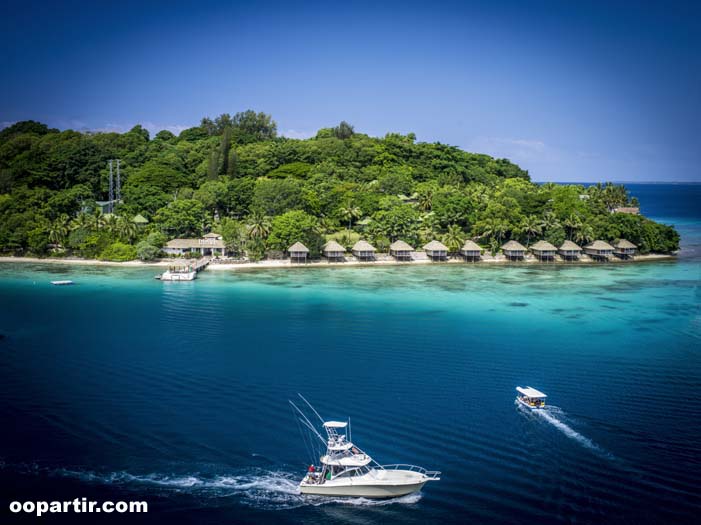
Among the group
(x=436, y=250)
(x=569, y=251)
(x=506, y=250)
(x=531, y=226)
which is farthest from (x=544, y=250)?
(x=436, y=250)

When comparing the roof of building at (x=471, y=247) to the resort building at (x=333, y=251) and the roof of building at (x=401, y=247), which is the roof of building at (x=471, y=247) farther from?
the resort building at (x=333, y=251)

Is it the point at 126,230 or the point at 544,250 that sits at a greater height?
the point at 126,230

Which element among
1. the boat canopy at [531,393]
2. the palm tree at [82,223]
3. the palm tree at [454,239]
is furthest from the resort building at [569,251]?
the palm tree at [82,223]

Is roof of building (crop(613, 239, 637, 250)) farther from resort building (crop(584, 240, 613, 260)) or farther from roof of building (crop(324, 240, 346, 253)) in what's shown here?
roof of building (crop(324, 240, 346, 253))

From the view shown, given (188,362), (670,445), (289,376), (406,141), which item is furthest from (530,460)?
(406,141)

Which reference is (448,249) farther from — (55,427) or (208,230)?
(55,427)

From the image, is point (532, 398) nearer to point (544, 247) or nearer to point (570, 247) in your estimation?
point (544, 247)
